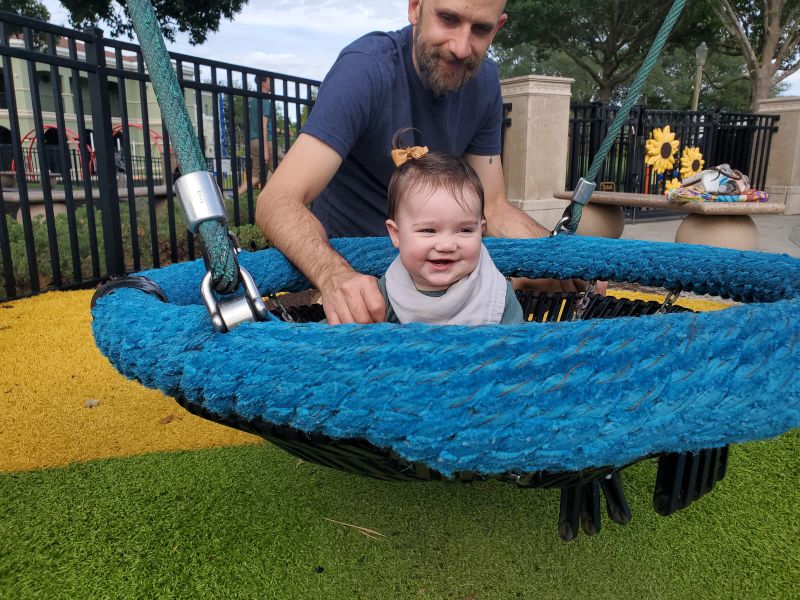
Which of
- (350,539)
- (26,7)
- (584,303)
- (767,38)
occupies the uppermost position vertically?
(26,7)

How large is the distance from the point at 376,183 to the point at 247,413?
6.00ft

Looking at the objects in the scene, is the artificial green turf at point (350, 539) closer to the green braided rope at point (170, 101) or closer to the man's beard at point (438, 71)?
the green braided rope at point (170, 101)

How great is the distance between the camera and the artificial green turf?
52.6 inches

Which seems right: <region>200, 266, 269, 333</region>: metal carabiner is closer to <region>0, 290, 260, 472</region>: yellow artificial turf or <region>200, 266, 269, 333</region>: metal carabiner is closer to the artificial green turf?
the artificial green turf

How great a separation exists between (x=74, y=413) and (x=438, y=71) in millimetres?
1871

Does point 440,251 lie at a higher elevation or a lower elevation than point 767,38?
lower

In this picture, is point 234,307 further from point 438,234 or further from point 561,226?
→ point 561,226

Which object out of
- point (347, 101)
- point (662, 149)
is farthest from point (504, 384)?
point (662, 149)

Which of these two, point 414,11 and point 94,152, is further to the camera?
point 94,152

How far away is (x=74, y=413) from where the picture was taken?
223 centimetres

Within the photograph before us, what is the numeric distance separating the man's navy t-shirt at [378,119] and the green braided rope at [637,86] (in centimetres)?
81

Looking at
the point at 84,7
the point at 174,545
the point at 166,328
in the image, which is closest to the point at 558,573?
the point at 174,545

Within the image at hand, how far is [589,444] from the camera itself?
638 millimetres

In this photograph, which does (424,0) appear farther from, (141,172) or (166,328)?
(141,172)
